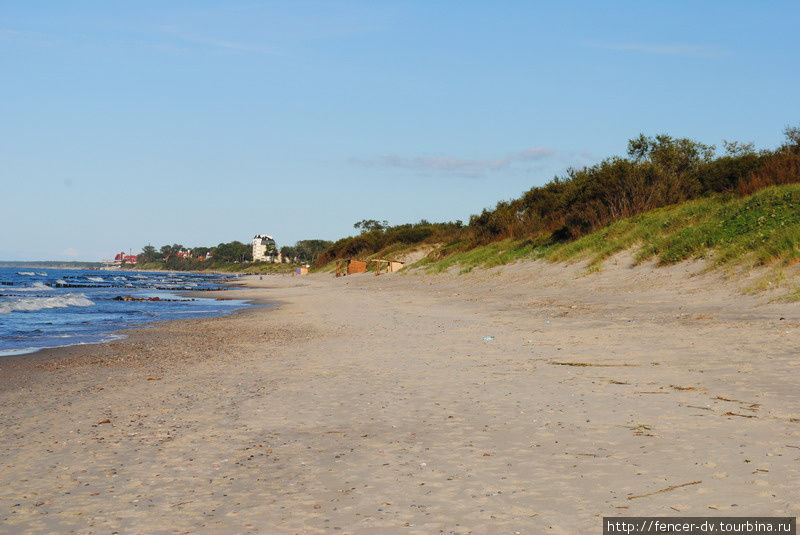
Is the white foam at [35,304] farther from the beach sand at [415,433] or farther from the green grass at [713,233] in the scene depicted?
the green grass at [713,233]

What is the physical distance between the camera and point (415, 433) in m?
5.53

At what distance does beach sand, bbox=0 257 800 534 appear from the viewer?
150 inches

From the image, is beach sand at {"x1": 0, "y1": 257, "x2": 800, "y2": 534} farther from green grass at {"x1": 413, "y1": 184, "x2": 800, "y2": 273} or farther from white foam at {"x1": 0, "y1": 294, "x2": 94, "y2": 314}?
white foam at {"x1": 0, "y1": 294, "x2": 94, "y2": 314}

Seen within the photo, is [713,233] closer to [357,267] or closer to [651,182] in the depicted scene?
[651,182]

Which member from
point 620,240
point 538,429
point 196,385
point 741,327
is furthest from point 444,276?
point 538,429

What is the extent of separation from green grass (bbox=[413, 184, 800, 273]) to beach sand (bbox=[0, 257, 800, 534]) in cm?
583

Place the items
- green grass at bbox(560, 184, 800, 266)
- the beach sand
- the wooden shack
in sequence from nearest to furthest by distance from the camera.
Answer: the beach sand < green grass at bbox(560, 184, 800, 266) < the wooden shack

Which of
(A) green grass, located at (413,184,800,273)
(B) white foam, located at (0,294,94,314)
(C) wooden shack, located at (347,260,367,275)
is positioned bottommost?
(B) white foam, located at (0,294,94,314)

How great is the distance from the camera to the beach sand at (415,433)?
3.80 m

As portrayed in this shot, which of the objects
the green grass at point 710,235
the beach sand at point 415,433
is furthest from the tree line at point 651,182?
the beach sand at point 415,433

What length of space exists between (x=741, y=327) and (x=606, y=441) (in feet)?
21.5

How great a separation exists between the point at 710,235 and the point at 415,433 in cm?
1822

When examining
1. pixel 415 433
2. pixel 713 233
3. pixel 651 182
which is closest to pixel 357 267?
pixel 651 182

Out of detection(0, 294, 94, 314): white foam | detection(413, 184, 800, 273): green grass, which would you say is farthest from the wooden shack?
detection(0, 294, 94, 314): white foam
